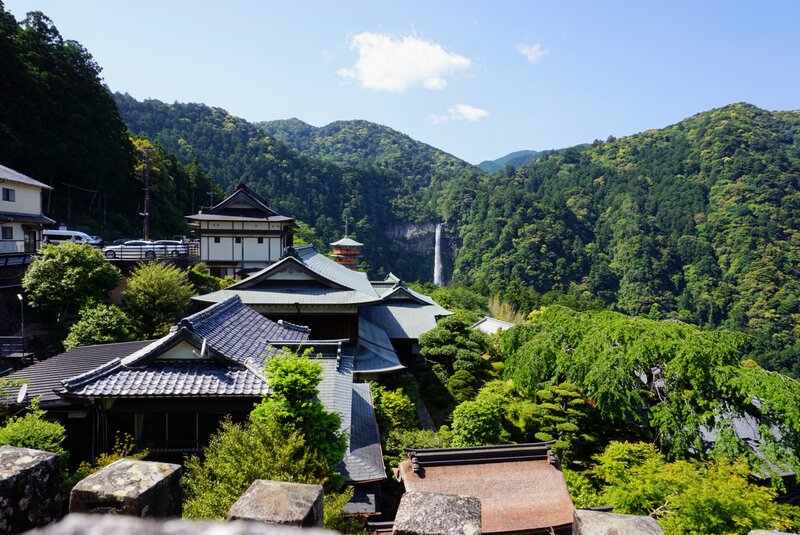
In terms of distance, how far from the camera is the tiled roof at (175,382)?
7.88 m

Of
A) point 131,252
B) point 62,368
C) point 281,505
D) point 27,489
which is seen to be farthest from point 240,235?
point 281,505

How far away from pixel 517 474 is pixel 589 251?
8323 centimetres

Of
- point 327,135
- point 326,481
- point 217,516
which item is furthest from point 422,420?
point 327,135

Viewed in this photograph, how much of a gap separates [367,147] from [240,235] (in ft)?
515

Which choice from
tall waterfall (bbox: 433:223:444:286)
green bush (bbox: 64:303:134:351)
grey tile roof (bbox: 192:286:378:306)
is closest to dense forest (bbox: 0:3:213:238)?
green bush (bbox: 64:303:134:351)

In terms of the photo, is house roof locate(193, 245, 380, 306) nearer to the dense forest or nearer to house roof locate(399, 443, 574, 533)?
house roof locate(399, 443, 574, 533)

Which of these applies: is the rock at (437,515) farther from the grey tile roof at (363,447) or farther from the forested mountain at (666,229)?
the forested mountain at (666,229)

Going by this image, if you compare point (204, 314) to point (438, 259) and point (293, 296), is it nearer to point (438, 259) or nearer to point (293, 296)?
point (293, 296)

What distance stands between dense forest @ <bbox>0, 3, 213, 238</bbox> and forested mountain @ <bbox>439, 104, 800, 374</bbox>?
143ft

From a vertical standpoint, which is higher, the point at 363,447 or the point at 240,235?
the point at 240,235

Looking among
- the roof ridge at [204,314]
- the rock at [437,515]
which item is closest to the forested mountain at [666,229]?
the roof ridge at [204,314]

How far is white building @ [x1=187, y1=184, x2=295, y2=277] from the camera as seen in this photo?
30500 millimetres

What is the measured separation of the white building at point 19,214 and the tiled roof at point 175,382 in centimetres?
1889

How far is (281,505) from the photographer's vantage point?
80.3 inches
